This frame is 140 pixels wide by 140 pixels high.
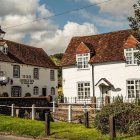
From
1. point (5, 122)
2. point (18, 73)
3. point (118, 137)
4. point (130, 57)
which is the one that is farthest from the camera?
point (18, 73)

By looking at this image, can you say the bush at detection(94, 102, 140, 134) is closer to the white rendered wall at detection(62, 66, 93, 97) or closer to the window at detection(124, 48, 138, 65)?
the window at detection(124, 48, 138, 65)

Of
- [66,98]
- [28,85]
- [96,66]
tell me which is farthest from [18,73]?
[96,66]

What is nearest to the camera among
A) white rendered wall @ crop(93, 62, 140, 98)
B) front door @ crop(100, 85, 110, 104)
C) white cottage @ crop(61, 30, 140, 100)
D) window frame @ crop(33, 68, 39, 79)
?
white rendered wall @ crop(93, 62, 140, 98)

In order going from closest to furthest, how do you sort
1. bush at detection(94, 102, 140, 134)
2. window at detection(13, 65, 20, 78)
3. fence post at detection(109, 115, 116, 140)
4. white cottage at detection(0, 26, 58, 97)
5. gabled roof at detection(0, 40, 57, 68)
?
1. fence post at detection(109, 115, 116, 140)
2. bush at detection(94, 102, 140, 134)
3. white cottage at detection(0, 26, 58, 97)
4. window at detection(13, 65, 20, 78)
5. gabled roof at detection(0, 40, 57, 68)

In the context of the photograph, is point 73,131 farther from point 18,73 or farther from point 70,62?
point 18,73

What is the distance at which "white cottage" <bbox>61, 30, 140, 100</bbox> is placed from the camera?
35.5 meters

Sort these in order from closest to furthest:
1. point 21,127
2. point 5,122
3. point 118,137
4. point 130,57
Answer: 1. point 118,137
2. point 21,127
3. point 5,122
4. point 130,57

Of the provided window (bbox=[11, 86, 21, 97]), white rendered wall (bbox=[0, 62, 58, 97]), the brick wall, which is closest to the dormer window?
white rendered wall (bbox=[0, 62, 58, 97])

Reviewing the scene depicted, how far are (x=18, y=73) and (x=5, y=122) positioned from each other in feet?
91.3

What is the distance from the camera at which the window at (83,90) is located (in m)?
38.2

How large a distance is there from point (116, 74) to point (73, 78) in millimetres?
5413

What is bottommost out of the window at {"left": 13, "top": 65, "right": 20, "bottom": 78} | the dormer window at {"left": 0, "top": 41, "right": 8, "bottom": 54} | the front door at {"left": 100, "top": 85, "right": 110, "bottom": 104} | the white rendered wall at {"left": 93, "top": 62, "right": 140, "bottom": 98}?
the front door at {"left": 100, "top": 85, "right": 110, "bottom": 104}

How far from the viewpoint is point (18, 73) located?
160ft

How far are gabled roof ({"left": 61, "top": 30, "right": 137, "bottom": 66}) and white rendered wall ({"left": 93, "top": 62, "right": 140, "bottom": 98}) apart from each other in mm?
676
